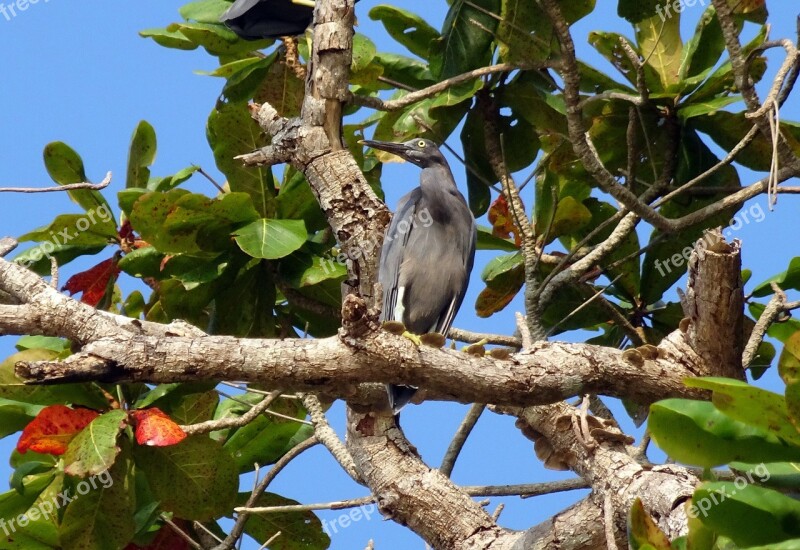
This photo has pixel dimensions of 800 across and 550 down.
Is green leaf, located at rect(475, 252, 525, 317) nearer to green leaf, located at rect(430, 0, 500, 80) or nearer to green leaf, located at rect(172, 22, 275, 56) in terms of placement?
green leaf, located at rect(430, 0, 500, 80)

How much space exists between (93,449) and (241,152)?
1635mm

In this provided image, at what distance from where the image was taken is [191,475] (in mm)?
4410

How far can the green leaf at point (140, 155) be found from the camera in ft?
16.6

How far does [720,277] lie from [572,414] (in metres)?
0.83

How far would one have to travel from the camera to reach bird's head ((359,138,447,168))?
5.39 meters

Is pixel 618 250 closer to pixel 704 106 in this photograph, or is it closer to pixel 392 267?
pixel 704 106

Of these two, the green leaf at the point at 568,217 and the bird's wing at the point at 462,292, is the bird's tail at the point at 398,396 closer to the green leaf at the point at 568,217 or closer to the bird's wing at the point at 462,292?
the bird's wing at the point at 462,292

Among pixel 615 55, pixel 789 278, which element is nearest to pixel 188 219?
pixel 615 55

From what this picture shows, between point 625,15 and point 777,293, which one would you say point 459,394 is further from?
point 625,15

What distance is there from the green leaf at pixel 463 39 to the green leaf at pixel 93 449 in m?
2.28

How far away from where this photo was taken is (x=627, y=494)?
3266 millimetres

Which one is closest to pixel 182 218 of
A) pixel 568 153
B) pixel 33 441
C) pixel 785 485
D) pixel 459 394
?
pixel 33 441

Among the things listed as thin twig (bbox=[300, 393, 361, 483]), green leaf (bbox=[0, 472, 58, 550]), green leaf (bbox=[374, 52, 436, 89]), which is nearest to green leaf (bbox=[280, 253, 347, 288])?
thin twig (bbox=[300, 393, 361, 483])

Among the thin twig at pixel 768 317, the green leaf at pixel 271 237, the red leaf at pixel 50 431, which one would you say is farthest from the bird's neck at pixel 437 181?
the red leaf at pixel 50 431
